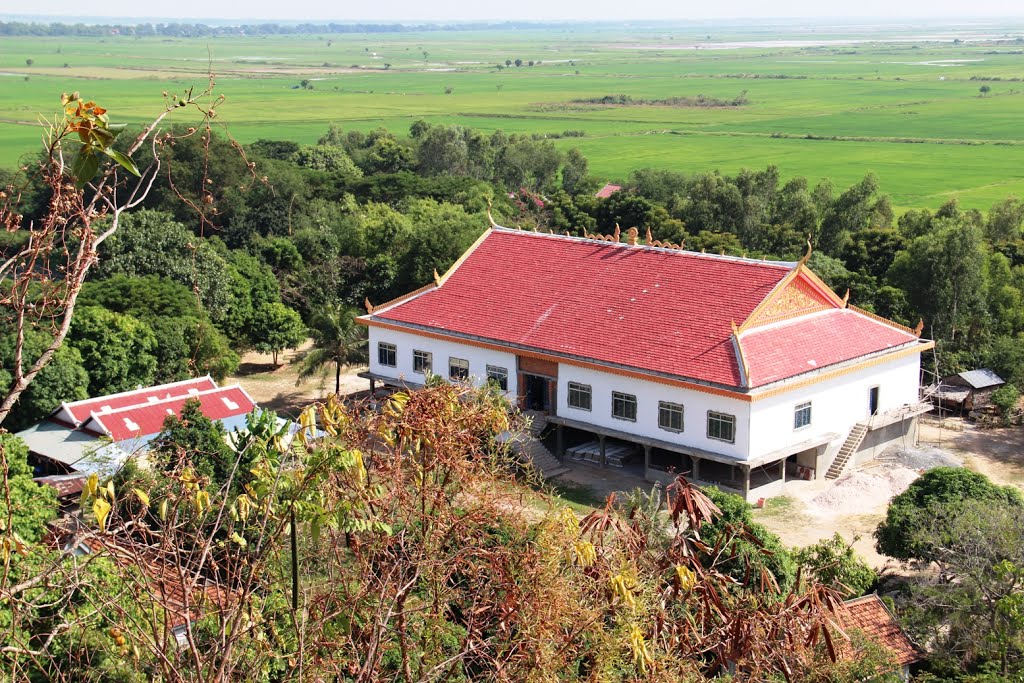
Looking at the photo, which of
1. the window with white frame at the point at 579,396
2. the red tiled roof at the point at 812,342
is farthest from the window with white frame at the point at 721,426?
the window with white frame at the point at 579,396

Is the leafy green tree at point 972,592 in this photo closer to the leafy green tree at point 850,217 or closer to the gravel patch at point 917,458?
the gravel patch at point 917,458

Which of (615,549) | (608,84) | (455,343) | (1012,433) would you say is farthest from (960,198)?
(608,84)

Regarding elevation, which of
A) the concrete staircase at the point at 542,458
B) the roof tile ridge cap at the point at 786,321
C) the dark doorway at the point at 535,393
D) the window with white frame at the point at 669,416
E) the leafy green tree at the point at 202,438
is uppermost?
the roof tile ridge cap at the point at 786,321

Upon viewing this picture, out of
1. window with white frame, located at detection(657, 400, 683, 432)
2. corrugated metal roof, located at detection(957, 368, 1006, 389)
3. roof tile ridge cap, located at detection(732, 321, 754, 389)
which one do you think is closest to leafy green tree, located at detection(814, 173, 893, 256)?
corrugated metal roof, located at detection(957, 368, 1006, 389)

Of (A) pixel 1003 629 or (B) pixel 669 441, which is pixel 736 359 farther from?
(A) pixel 1003 629

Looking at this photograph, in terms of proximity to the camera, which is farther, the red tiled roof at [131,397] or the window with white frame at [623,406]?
the red tiled roof at [131,397]

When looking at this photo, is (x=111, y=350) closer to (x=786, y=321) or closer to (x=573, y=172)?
(x=786, y=321)
